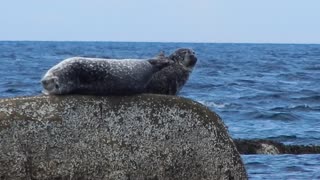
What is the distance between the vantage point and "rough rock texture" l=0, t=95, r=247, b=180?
779cm

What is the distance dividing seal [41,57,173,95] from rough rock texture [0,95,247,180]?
0.44 ft

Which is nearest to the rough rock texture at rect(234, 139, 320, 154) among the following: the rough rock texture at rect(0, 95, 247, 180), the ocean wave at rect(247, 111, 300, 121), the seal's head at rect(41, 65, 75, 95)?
the rough rock texture at rect(0, 95, 247, 180)

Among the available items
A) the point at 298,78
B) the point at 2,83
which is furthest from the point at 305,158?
the point at 298,78

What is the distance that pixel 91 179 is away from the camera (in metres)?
7.82

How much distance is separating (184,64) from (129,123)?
1.81 meters

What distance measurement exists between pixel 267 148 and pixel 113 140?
5234 mm

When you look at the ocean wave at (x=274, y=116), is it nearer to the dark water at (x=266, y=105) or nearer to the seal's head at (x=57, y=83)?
the dark water at (x=266, y=105)

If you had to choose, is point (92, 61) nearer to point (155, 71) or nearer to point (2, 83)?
point (155, 71)

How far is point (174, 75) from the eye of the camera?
30.4ft

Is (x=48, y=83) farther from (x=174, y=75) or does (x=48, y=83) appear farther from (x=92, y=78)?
(x=174, y=75)

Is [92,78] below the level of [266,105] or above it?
above

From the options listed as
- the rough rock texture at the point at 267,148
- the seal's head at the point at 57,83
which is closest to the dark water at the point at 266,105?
the rough rock texture at the point at 267,148

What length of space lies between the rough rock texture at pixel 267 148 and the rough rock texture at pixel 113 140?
439cm

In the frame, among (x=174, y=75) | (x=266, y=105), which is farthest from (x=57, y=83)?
(x=266, y=105)
